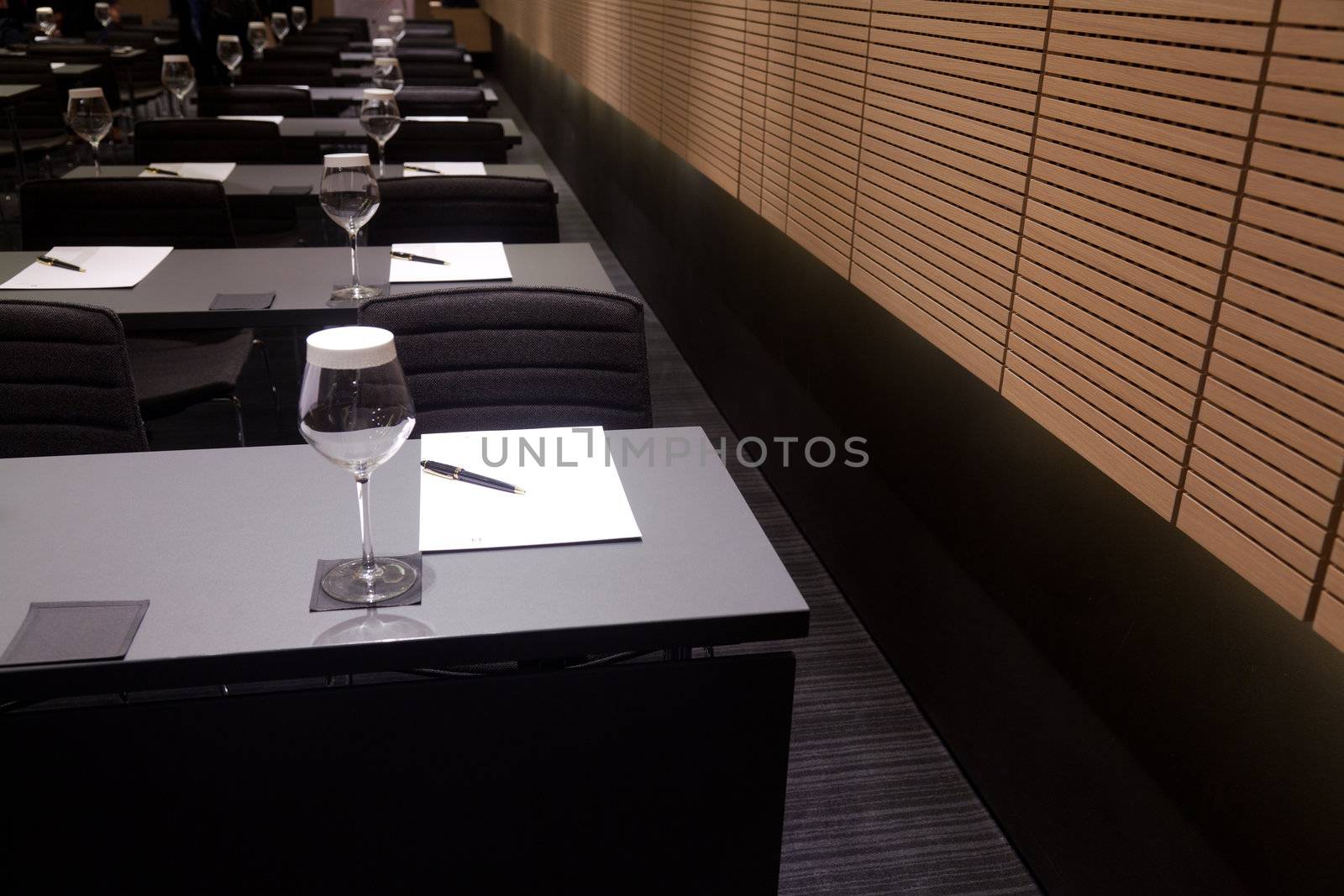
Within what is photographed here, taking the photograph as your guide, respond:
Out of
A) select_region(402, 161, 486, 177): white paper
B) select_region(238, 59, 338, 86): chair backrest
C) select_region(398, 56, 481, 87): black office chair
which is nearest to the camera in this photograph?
select_region(402, 161, 486, 177): white paper

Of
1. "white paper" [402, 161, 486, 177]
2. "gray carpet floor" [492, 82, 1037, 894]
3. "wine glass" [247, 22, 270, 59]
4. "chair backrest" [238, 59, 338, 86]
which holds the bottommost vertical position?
"gray carpet floor" [492, 82, 1037, 894]

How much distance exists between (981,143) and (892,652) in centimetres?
125

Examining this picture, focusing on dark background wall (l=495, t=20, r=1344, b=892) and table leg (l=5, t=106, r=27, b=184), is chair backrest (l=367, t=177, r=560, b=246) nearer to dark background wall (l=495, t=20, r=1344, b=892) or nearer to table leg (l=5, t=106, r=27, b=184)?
dark background wall (l=495, t=20, r=1344, b=892)

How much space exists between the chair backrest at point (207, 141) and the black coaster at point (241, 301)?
1755 millimetres

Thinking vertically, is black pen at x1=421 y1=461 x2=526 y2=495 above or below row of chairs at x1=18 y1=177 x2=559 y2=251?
below

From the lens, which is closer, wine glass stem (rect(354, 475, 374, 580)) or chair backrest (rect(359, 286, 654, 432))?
wine glass stem (rect(354, 475, 374, 580))

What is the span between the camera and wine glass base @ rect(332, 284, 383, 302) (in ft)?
8.20

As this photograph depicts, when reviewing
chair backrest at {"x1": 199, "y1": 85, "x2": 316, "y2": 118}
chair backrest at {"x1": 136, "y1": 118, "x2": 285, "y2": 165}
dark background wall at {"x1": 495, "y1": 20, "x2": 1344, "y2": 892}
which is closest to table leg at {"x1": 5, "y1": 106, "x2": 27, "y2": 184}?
chair backrest at {"x1": 199, "y1": 85, "x2": 316, "y2": 118}

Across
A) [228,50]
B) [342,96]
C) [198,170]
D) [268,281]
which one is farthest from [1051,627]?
[228,50]

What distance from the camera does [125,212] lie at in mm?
3104

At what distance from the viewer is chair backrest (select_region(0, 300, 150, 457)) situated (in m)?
2.00

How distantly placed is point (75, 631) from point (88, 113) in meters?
2.63

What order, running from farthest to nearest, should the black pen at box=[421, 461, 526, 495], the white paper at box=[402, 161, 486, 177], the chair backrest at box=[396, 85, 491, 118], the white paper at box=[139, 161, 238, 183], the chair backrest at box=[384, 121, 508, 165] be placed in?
the chair backrest at box=[396, 85, 491, 118]
the chair backrest at box=[384, 121, 508, 165]
the white paper at box=[402, 161, 486, 177]
the white paper at box=[139, 161, 238, 183]
the black pen at box=[421, 461, 526, 495]

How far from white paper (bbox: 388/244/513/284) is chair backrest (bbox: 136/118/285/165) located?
1.52m
